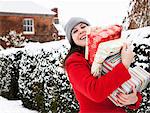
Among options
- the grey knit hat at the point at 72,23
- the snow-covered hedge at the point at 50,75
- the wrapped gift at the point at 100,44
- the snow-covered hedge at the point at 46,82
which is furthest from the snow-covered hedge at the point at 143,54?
the wrapped gift at the point at 100,44

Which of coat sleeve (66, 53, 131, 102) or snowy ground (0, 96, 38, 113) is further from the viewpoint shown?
snowy ground (0, 96, 38, 113)

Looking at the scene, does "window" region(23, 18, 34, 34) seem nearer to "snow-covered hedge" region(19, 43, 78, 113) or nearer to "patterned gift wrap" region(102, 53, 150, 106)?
"snow-covered hedge" region(19, 43, 78, 113)

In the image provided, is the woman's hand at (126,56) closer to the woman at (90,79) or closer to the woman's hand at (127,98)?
the woman at (90,79)

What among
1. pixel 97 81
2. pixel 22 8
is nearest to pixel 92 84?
pixel 97 81

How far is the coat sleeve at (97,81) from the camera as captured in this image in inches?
67.9

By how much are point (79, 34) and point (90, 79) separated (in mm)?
364

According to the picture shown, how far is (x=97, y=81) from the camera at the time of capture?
1.75m

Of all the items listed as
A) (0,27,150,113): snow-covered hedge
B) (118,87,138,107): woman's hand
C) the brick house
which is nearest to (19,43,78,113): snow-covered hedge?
(0,27,150,113): snow-covered hedge

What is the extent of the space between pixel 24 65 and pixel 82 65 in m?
6.40

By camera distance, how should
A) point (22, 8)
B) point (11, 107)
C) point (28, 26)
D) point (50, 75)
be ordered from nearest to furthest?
point (50, 75), point (11, 107), point (28, 26), point (22, 8)

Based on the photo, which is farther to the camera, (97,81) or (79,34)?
(79,34)

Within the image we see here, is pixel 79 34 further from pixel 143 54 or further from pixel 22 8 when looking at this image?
pixel 22 8

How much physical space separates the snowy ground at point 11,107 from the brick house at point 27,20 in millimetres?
18701

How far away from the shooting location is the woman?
1.73 metres
